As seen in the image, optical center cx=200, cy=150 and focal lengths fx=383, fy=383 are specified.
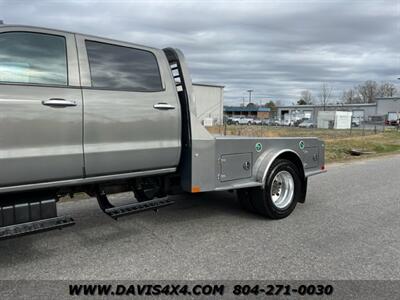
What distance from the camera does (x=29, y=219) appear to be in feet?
12.2

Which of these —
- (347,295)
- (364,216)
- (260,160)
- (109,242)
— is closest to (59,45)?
(109,242)

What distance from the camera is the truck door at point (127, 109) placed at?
12.9 ft

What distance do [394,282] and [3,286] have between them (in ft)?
12.1

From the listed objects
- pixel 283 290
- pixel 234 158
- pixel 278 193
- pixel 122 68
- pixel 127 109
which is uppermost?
pixel 122 68

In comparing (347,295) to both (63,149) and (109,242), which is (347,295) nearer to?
Answer: (109,242)

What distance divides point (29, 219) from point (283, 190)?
3.71m

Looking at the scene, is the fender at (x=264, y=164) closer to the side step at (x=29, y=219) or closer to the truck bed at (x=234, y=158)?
the truck bed at (x=234, y=158)

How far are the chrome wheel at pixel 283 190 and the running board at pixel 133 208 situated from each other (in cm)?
187

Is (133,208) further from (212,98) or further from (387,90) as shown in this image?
(387,90)

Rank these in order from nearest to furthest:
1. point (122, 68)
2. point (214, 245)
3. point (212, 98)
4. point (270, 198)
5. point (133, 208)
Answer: point (122, 68), point (133, 208), point (214, 245), point (270, 198), point (212, 98)

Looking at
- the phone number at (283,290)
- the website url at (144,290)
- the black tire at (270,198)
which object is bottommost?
the phone number at (283,290)

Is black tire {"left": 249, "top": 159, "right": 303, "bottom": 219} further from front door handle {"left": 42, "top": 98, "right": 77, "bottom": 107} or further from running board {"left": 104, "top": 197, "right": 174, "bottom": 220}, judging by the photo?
front door handle {"left": 42, "top": 98, "right": 77, "bottom": 107}

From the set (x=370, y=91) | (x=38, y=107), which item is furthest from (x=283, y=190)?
(x=370, y=91)

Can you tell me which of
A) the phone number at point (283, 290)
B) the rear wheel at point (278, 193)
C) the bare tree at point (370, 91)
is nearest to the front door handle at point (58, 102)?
the phone number at point (283, 290)
